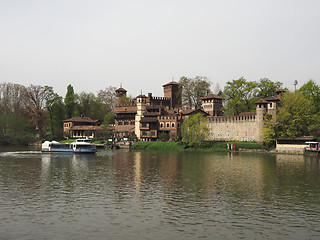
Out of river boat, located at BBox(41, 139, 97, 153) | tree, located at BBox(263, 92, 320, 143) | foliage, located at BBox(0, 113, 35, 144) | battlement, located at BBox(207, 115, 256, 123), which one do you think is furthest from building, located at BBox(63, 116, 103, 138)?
tree, located at BBox(263, 92, 320, 143)

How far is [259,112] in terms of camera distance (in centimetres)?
7444

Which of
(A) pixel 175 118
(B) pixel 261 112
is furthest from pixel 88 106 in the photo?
(B) pixel 261 112

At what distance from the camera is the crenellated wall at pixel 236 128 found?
75188 millimetres

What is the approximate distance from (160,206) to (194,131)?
54.6 metres

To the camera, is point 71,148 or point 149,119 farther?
point 149,119

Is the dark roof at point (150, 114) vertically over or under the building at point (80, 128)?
over

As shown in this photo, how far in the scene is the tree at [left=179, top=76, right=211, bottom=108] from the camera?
9994 centimetres

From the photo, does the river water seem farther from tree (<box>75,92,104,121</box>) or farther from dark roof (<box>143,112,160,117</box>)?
tree (<box>75,92,104,121</box>)

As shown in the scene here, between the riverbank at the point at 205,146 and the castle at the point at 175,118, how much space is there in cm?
382

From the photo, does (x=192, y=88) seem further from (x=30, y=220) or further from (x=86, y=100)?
(x=30, y=220)

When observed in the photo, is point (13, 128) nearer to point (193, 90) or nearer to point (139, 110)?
point (139, 110)

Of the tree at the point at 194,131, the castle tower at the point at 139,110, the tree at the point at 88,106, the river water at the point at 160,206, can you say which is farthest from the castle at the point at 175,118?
the river water at the point at 160,206

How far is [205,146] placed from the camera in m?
77.1

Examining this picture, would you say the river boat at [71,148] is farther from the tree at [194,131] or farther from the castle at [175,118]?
the castle at [175,118]
